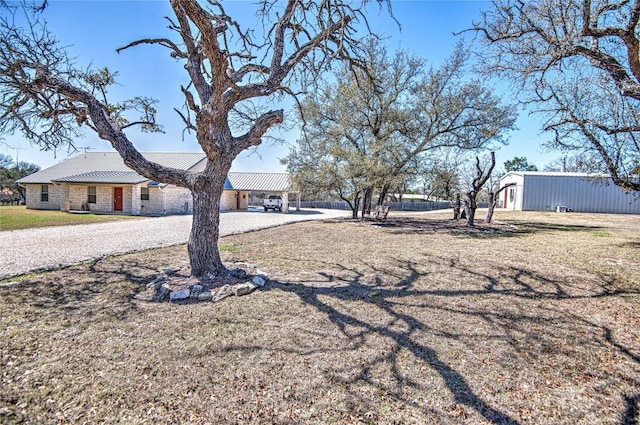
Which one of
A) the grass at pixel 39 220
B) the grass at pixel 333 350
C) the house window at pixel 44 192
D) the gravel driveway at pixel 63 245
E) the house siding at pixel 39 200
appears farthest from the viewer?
the house window at pixel 44 192

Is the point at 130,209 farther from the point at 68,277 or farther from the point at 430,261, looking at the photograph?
the point at 430,261

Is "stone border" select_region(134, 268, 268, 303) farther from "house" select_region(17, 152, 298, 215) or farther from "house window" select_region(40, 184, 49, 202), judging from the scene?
"house window" select_region(40, 184, 49, 202)

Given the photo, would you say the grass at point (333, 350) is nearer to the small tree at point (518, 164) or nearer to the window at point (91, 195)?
the window at point (91, 195)

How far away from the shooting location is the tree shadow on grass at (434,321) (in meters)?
2.52

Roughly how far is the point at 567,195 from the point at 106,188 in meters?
32.8

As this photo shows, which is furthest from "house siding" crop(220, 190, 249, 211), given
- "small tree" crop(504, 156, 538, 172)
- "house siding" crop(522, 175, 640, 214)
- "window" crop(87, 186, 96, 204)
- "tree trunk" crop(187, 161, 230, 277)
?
"small tree" crop(504, 156, 538, 172)

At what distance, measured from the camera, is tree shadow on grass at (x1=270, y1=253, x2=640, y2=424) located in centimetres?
252

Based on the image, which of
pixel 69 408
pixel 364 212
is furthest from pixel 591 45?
pixel 364 212

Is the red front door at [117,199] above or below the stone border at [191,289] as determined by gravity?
above

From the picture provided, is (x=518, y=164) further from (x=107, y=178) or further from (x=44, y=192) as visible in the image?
(x=44, y=192)

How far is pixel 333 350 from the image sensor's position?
299 cm

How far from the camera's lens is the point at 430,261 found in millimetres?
6664

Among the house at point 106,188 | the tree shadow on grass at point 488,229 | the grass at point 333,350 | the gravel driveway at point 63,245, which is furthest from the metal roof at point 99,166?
the grass at point 333,350

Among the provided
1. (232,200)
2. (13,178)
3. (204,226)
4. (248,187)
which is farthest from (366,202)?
(13,178)
